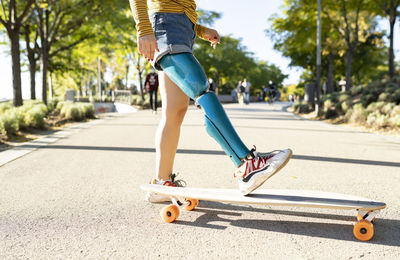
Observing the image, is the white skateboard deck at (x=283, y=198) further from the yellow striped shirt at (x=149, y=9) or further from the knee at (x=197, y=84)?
the yellow striped shirt at (x=149, y=9)

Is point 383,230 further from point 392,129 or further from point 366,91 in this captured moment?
point 366,91

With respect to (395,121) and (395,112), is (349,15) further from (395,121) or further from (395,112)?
(395,121)

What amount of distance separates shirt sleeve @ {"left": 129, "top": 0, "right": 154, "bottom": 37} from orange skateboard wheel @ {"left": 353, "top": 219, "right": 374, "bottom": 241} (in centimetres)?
179

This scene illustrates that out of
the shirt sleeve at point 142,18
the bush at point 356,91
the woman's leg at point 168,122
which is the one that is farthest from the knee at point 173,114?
the bush at point 356,91

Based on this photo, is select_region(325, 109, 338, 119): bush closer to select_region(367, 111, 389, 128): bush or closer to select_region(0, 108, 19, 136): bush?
select_region(367, 111, 389, 128): bush

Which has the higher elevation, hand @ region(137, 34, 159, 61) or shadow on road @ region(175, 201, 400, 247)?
hand @ region(137, 34, 159, 61)

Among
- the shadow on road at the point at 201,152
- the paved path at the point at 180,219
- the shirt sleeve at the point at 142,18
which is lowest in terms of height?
the shadow on road at the point at 201,152

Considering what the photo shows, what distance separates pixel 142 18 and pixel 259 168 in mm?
1274

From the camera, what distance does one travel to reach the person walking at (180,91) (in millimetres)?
2335

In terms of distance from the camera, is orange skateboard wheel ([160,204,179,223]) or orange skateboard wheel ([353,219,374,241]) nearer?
orange skateboard wheel ([353,219,374,241])

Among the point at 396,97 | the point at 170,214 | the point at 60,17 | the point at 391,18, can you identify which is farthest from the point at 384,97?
the point at 60,17

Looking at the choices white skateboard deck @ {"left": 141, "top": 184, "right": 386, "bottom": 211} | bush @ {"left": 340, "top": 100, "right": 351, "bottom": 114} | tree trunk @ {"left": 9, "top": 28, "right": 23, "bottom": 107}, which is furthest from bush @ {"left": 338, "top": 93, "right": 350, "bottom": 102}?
white skateboard deck @ {"left": 141, "top": 184, "right": 386, "bottom": 211}

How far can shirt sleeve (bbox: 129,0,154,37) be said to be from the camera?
254 centimetres

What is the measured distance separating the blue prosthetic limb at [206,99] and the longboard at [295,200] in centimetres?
24
